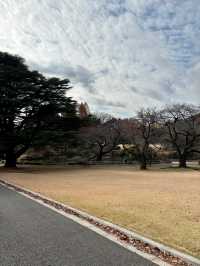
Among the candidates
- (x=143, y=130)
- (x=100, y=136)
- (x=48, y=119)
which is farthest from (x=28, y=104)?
(x=100, y=136)

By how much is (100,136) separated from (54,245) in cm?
4394

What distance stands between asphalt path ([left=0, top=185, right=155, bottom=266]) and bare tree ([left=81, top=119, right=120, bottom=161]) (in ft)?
128

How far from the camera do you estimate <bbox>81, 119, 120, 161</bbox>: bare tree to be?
4897cm

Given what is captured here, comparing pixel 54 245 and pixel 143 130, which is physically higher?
pixel 143 130

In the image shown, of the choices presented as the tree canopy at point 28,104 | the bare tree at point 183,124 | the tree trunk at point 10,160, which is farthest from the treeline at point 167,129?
the tree trunk at point 10,160

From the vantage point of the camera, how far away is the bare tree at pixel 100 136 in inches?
1928

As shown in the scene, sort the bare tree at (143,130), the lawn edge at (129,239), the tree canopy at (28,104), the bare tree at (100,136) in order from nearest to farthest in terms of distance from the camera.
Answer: the lawn edge at (129,239)
the tree canopy at (28,104)
the bare tree at (143,130)
the bare tree at (100,136)

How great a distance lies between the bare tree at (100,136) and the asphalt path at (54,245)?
38950 millimetres

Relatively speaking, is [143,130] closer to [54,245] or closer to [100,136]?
[100,136]

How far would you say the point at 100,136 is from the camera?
49.9 meters

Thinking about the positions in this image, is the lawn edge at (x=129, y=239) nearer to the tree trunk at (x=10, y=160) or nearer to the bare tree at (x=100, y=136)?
the tree trunk at (x=10, y=160)

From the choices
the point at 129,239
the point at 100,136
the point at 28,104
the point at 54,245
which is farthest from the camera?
the point at 100,136

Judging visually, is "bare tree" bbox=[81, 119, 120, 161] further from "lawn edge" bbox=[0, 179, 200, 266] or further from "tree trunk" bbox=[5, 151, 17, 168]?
"lawn edge" bbox=[0, 179, 200, 266]

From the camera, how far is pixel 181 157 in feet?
137
